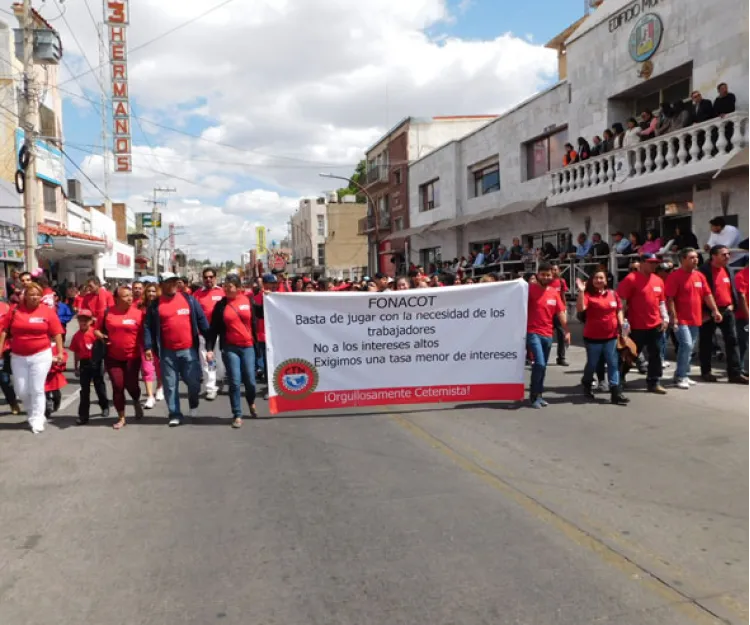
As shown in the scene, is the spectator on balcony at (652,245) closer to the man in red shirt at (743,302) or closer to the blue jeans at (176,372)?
the man in red shirt at (743,302)

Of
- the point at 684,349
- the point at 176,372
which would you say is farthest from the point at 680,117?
the point at 176,372

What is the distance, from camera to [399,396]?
7.77m

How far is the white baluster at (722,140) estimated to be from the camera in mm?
13453

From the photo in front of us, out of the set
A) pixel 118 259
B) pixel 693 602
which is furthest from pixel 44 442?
pixel 118 259

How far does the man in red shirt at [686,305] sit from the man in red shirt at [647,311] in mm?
451

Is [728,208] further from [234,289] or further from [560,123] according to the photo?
[234,289]

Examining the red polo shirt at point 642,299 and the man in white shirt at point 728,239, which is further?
the man in white shirt at point 728,239

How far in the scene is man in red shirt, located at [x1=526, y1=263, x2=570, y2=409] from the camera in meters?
7.89

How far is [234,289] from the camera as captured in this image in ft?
25.3

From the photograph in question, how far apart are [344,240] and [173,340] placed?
200 feet

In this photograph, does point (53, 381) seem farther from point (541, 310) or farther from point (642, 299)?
point (642, 299)

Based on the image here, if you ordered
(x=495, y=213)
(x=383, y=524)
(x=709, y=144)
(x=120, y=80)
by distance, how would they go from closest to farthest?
(x=383, y=524) < (x=709, y=144) < (x=495, y=213) < (x=120, y=80)

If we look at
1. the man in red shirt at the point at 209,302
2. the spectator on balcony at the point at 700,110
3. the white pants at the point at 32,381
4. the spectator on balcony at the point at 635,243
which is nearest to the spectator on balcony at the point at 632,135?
the spectator on balcony at the point at 700,110

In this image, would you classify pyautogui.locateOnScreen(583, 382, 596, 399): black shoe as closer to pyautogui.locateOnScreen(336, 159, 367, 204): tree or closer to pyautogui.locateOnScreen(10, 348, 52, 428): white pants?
pyautogui.locateOnScreen(10, 348, 52, 428): white pants
